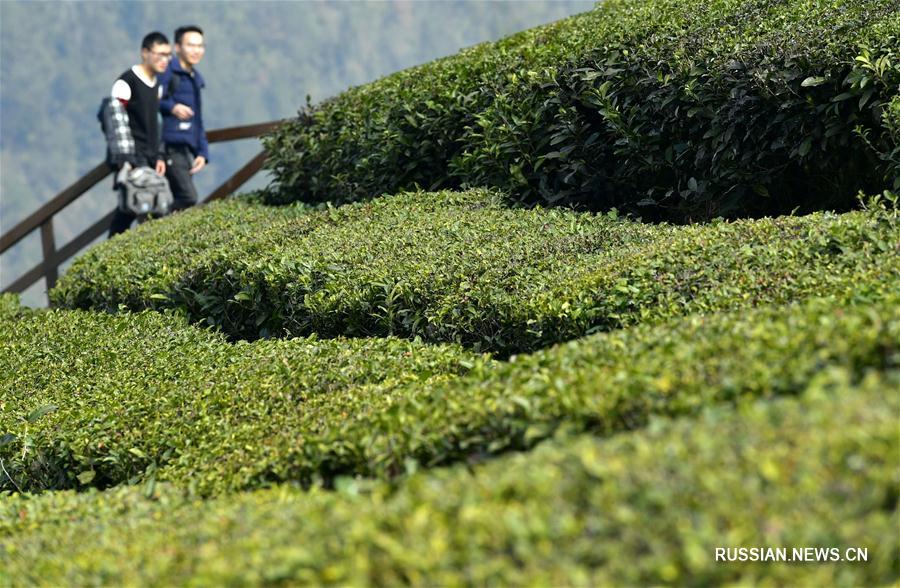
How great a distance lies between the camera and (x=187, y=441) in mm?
4719

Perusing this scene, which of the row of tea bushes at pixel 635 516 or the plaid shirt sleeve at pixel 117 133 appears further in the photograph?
the plaid shirt sleeve at pixel 117 133

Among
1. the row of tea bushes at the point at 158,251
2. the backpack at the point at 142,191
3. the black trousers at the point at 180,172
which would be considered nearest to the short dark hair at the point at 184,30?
the black trousers at the point at 180,172

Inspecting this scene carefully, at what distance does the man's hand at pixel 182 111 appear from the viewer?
454 inches

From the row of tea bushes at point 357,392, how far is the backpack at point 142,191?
176 inches

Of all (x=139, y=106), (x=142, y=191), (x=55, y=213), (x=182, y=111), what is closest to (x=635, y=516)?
(x=142, y=191)

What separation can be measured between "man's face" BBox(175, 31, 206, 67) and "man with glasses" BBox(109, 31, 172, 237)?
1.26ft

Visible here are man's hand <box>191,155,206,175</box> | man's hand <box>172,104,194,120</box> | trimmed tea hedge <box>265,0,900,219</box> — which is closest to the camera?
trimmed tea hedge <box>265,0,900,219</box>

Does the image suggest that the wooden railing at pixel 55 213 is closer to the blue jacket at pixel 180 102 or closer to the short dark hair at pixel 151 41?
the blue jacket at pixel 180 102

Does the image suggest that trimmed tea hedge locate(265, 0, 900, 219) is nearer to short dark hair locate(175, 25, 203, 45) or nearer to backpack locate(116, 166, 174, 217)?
backpack locate(116, 166, 174, 217)

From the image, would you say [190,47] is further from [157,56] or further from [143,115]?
[143,115]

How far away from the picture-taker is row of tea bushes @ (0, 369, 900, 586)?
2326 millimetres

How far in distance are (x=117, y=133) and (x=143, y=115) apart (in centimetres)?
34

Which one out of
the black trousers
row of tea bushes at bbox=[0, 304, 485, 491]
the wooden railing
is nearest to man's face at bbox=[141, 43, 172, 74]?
the black trousers

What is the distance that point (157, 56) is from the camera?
11000 mm
